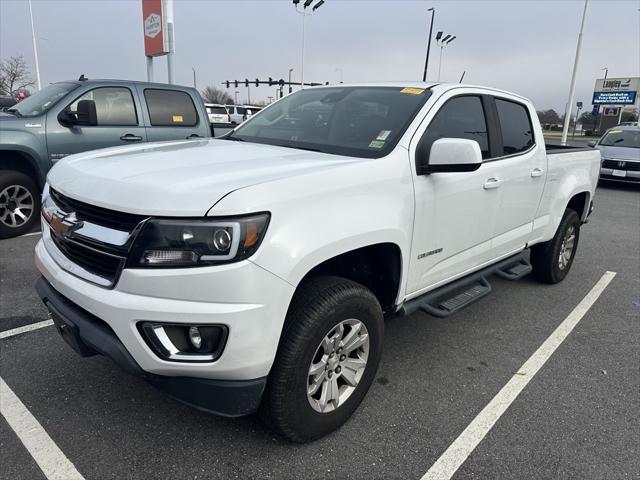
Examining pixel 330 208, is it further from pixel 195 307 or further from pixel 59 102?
pixel 59 102

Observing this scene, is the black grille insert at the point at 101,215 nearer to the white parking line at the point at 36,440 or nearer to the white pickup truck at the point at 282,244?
the white pickup truck at the point at 282,244

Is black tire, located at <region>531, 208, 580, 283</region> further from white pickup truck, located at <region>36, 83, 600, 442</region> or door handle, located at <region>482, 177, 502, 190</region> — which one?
door handle, located at <region>482, 177, 502, 190</region>

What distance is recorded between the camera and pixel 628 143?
43.3 feet

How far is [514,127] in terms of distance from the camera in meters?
3.93

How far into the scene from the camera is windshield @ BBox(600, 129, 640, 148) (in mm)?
13156

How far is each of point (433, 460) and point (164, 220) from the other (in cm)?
173

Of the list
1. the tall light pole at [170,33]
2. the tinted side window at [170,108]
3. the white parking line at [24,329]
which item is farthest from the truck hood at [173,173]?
the tall light pole at [170,33]

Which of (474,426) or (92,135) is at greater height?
(92,135)

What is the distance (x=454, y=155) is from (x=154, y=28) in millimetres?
13942

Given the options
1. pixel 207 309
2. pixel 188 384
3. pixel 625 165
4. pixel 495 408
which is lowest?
pixel 495 408

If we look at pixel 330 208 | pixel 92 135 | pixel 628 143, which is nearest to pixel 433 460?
pixel 330 208

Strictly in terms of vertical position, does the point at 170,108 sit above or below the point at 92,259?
above

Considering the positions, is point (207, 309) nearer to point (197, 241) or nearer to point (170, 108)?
point (197, 241)

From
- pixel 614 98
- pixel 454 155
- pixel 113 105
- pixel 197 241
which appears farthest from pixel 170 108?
pixel 614 98
